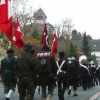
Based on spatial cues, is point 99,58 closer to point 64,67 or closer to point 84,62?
point 84,62

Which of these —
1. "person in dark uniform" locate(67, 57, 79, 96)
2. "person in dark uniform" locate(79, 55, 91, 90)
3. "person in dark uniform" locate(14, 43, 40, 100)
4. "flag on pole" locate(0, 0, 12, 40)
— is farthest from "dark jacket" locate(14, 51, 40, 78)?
"person in dark uniform" locate(79, 55, 91, 90)

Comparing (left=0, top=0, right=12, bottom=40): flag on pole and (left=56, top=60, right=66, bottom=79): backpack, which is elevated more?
(left=0, top=0, right=12, bottom=40): flag on pole

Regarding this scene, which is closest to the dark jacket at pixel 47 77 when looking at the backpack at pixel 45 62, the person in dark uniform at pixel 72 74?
the backpack at pixel 45 62

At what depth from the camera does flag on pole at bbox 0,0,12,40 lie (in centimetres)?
1347

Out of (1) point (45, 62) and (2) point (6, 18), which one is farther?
(2) point (6, 18)

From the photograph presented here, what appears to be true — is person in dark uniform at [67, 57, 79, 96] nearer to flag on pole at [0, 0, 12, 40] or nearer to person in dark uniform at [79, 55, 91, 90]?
person in dark uniform at [79, 55, 91, 90]

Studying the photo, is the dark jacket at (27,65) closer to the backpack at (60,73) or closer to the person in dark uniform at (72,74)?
the backpack at (60,73)

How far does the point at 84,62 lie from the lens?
2398cm

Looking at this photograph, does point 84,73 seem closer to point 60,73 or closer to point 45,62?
point 60,73

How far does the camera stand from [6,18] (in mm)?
13641

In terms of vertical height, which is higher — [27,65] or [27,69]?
[27,65]

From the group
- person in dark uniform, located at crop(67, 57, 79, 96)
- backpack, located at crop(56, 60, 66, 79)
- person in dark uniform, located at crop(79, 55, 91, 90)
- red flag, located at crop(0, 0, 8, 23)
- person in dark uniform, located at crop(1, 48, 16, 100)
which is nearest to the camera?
person in dark uniform, located at crop(1, 48, 16, 100)

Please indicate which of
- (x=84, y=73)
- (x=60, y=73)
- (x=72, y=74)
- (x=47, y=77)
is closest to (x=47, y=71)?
(x=47, y=77)

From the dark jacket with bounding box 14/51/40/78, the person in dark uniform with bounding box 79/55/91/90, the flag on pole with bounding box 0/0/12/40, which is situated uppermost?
the flag on pole with bounding box 0/0/12/40
